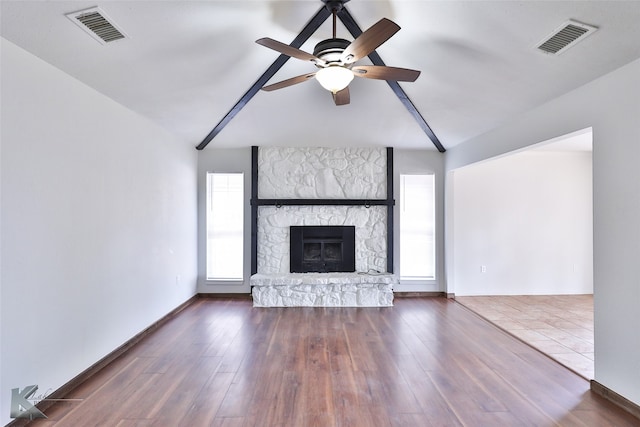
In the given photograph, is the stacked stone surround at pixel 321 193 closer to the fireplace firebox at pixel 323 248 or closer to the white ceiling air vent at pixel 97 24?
the fireplace firebox at pixel 323 248

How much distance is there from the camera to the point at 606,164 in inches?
105

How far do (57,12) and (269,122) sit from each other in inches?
112

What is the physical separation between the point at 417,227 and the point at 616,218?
131 inches

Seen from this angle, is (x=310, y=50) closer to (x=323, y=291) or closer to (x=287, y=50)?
(x=287, y=50)

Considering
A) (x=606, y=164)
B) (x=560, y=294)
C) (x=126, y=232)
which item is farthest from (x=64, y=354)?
(x=560, y=294)

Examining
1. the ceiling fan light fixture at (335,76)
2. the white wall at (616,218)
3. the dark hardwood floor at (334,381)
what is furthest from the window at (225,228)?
the white wall at (616,218)

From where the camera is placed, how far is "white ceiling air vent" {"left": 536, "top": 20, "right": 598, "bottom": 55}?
2.24 m

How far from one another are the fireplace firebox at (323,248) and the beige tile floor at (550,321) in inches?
77.6

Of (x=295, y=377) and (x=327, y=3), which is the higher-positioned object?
(x=327, y=3)

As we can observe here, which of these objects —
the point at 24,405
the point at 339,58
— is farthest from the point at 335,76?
the point at 24,405

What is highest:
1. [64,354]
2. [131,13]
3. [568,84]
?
[131,13]

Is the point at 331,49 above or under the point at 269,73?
under

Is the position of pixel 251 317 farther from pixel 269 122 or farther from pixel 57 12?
pixel 57 12

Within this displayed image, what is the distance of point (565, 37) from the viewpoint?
2.37 meters
